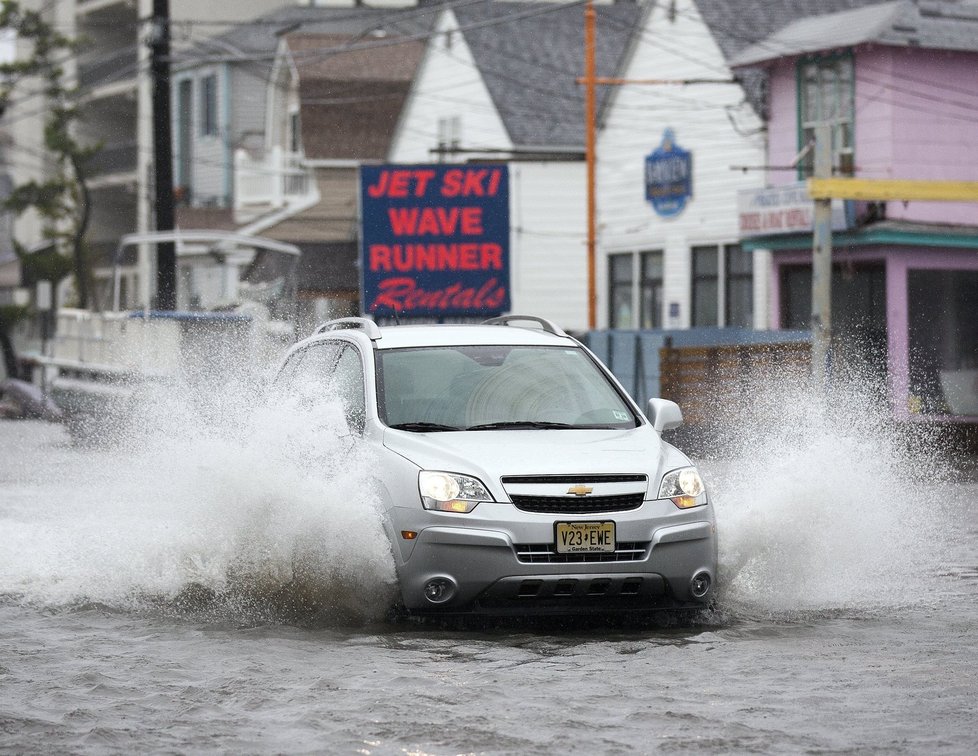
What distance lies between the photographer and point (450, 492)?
31.0ft

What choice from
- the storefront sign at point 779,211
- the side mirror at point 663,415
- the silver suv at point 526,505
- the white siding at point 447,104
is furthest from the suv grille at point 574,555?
the white siding at point 447,104

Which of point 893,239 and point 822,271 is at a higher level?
point 893,239

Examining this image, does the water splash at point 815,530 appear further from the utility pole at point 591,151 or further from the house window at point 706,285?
the house window at point 706,285

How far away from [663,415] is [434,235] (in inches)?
901

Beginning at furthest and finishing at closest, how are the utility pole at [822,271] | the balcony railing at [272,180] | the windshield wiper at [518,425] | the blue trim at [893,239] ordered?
the balcony railing at [272,180]
the blue trim at [893,239]
the utility pole at [822,271]
the windshield wiper at [518,425]

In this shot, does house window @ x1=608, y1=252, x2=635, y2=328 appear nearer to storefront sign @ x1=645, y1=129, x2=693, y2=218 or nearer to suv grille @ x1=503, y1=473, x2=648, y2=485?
storefront sign @ x1=645, y1=129, x2=693, y2=218

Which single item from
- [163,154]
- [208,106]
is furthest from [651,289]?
[208,106]

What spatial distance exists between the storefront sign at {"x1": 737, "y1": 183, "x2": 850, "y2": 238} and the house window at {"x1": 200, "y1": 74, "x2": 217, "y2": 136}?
24975mm

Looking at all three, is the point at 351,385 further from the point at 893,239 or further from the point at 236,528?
the point at 893,239

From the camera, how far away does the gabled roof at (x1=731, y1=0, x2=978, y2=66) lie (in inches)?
1153

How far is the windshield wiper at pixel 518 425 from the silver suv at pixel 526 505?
1cm

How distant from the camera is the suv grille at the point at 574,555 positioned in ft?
30.6

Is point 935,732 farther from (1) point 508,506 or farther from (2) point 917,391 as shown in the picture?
(2) point 917,391

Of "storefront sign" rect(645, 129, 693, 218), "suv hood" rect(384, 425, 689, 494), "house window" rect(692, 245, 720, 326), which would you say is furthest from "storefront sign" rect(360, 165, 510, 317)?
"suv hood" rect(384, 425, 689, 494)
